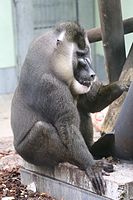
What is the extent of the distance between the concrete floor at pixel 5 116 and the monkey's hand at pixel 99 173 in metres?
3.21

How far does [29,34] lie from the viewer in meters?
9.43

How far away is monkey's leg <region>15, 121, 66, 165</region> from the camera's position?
3.87m

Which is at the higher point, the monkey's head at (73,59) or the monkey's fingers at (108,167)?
the monkey's head at (73,59)

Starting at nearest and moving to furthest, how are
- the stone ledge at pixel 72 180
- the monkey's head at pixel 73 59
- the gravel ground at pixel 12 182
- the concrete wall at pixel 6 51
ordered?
1. the stone ledge at pixel 72 180
2. the monkey's head at pixel 73 59
3. the gravel ground at pixel 12 182
4. the concrete wall at pixel 6 51

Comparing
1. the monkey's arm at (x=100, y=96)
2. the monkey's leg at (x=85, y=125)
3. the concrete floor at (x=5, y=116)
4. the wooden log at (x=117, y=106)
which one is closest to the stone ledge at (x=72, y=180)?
the monkey's leg at (x=85, y=125)

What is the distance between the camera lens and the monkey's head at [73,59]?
3.82 m

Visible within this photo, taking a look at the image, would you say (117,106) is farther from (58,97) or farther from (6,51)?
(6,51)

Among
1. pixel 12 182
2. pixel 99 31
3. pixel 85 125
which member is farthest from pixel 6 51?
pixel 85 125

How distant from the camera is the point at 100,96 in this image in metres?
4.18

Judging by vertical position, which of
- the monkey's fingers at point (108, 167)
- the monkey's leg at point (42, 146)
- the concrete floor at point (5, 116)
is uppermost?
the monkey's leg at point (42, 146)

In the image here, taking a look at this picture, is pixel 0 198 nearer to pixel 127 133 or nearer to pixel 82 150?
pixel 82 150

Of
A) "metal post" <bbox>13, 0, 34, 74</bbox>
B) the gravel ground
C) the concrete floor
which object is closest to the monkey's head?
the gravel ground

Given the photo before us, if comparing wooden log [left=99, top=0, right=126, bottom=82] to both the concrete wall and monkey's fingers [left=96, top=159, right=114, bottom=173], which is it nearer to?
monkey's fingers [left=96, top=159, right=114, bottom=173]

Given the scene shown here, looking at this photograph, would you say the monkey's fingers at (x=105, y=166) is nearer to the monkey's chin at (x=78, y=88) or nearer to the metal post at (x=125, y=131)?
the metal post at (x=125, y=131)
